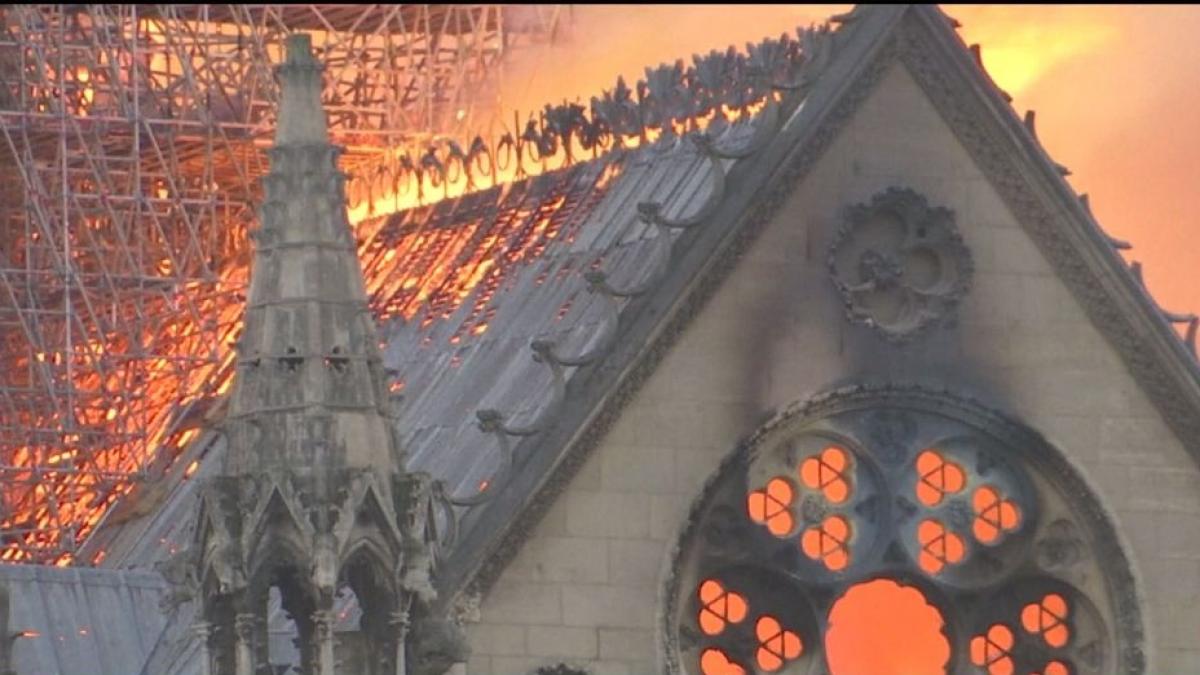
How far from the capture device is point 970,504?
75562mm

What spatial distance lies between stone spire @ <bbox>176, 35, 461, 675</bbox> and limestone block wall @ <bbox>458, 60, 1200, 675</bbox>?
3.34m

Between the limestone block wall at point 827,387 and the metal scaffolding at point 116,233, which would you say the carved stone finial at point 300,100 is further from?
the metal scaffolding at point 116,233

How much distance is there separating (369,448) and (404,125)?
95.6ft

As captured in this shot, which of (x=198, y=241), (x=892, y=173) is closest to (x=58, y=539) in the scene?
(x=198, y=241)

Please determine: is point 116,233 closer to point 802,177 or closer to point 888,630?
point 802,177

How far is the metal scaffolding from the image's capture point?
303ft

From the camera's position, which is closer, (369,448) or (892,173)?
(369,448)

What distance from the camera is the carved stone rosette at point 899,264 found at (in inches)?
2963

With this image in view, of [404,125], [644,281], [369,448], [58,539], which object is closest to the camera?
[369,448]

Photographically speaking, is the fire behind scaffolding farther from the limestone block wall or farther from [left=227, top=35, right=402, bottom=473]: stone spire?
[left=227, top=35, right=402, bottom=473]: stone spire

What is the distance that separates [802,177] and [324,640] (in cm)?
927

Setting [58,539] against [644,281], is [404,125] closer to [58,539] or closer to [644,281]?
[58,539]

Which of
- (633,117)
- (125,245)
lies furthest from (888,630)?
(125,245)

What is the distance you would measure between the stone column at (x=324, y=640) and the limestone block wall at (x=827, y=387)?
383 centimetres
